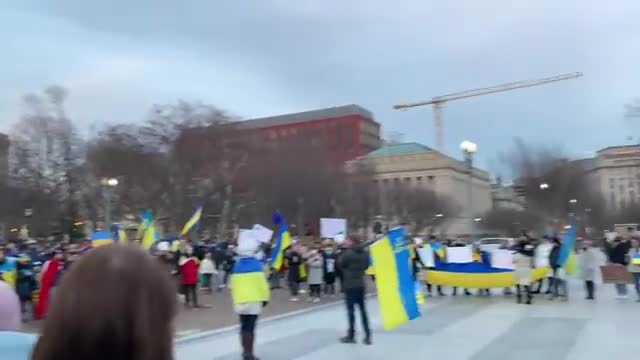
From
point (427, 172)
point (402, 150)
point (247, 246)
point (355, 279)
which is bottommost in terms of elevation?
point (355, 279)

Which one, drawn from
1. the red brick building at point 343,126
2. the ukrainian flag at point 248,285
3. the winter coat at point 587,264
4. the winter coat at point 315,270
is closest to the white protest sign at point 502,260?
the winter coat at point 587,264

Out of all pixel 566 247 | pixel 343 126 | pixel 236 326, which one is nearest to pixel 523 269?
pixel 566 247

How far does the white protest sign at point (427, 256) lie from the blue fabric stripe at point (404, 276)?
10598 mm

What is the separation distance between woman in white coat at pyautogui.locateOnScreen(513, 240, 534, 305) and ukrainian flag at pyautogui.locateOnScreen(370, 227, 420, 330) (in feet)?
25.5

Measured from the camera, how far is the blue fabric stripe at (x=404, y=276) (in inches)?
473

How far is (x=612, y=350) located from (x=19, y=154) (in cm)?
4887

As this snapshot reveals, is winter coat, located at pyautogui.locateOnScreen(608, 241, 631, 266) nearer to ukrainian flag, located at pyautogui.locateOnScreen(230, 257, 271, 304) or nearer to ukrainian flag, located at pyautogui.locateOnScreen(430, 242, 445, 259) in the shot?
ukrainian flag, located at pyautogui.locateOnScreen(430, 242, 445, 259)

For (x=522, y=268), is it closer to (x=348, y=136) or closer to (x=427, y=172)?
(x=427, y=172)

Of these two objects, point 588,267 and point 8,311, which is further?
point 588,267

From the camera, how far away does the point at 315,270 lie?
71.3ft

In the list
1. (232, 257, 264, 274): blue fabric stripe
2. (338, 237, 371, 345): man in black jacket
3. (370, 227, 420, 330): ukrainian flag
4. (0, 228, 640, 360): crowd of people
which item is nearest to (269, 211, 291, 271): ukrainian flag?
(0, 228, 640, 360): crowd of people

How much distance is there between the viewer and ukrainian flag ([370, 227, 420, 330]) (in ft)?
38.8

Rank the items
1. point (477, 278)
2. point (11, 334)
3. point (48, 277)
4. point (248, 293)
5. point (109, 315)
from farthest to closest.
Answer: point (477, 278) → point (48, 277) → point (248, 293) → point (11, 334) → point (109, 315)

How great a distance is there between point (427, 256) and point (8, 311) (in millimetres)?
21081
